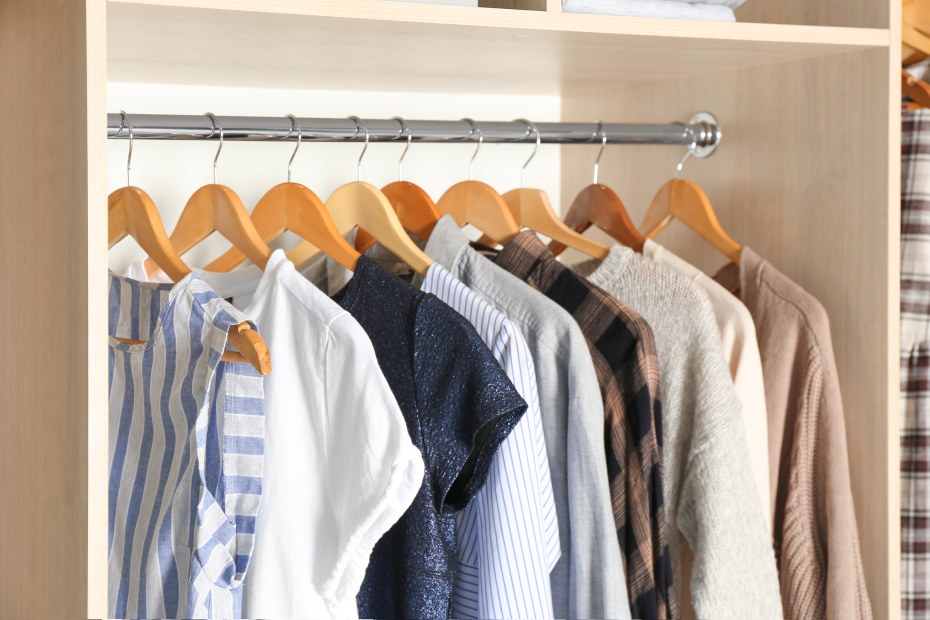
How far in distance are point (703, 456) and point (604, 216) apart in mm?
366

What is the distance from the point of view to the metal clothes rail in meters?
1.30

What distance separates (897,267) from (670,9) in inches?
15.9

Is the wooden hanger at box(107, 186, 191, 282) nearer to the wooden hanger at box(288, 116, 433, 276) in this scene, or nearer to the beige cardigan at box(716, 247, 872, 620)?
the wooden hanger at box(288, 116, 433, 276)

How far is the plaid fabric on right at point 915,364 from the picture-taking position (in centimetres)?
140

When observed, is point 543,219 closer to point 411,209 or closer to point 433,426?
point 411,209

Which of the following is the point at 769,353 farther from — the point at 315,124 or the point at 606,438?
the point at 315,124

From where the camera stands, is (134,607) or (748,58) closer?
(134,607)

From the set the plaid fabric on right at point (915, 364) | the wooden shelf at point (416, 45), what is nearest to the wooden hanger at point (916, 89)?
the plaid fabric on right at point (915, 364)

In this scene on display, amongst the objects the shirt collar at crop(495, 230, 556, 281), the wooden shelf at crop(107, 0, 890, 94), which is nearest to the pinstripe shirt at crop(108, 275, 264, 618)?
the wooden shelf at crop(107, 0, 890, 94)

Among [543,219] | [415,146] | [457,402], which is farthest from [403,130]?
[457,402]

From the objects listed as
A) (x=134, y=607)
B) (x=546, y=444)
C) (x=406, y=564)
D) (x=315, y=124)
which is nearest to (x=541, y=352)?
(x=546, y=444)

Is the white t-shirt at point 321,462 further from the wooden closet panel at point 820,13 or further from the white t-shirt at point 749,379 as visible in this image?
the wooden closet panel at point 820,13

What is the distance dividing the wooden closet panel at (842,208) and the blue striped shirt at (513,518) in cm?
42

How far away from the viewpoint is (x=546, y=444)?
48.9 inches
